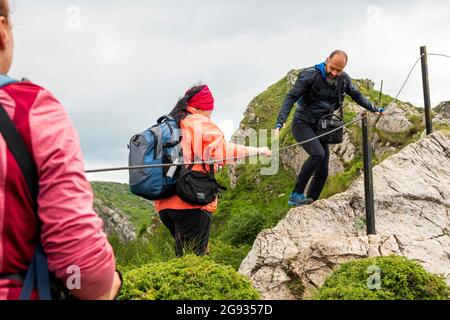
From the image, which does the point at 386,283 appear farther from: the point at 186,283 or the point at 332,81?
the point at 332,81

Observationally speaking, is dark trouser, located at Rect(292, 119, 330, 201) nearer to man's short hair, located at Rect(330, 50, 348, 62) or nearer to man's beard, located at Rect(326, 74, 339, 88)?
man's beard, located at Rect(326, 74, 339, 88)

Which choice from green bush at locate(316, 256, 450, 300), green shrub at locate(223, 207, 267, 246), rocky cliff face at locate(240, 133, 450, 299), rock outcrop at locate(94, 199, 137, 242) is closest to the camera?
green bush at locate(316, 256, 450, 300)

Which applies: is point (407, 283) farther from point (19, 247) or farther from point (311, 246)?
point (19, 247)

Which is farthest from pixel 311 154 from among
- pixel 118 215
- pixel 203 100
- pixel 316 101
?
pixel 118 215

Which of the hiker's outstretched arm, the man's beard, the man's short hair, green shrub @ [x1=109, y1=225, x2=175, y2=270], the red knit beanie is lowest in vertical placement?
green shrub @ [x1=109, y1=225, x2=175, y2=270]

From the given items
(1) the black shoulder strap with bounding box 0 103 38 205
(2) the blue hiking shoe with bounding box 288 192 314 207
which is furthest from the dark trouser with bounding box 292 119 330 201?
(1) the black shoulder strap with bounding box 0 103 38 205

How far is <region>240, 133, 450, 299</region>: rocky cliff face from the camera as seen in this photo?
6172 mm

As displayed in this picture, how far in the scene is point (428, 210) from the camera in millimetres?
7883

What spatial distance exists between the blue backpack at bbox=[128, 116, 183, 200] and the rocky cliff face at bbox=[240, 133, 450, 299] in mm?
2350

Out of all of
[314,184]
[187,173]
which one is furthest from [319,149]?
[187,173]

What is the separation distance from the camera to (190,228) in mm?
5223

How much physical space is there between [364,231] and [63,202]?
22.0 feet

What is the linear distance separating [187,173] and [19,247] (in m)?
3.29

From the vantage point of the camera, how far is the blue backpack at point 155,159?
192 inches
